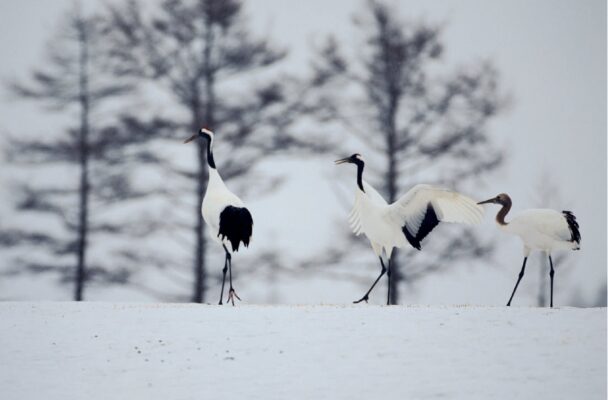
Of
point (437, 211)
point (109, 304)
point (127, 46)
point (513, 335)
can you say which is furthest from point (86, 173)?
point (513, 335)

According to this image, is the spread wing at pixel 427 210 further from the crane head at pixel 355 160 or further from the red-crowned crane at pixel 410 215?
the crane head at pixel 355 160

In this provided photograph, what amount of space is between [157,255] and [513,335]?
1190 cm

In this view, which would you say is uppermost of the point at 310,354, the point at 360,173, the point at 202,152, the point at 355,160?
the point at 202,152

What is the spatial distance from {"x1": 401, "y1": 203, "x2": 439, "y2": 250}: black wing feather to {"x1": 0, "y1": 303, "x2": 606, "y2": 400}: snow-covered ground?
1752mm

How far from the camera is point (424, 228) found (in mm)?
16078

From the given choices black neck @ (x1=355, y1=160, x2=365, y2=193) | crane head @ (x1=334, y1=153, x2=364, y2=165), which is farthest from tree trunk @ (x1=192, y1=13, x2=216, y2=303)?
black neck @ (x1=355, y1=160, x2=365, y2=193)

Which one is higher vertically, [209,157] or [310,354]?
[209,157]

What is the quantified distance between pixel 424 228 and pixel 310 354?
4.59 m

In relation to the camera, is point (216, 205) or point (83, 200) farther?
point (83, 200)

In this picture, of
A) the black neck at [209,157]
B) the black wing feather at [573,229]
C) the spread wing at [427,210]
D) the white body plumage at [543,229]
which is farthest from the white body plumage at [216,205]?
the black wing feather at [573,229]

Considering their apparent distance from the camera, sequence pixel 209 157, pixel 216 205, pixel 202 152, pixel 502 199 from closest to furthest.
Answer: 1. pixel 216 205
2. pixel 502 199
3. pixel 209 157
4. pixel 202 152

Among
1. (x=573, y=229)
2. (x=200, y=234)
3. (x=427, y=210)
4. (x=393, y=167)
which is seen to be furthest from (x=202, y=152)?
(x=573, y=229)

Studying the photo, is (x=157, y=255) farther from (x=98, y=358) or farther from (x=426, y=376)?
(x=426, y=376)

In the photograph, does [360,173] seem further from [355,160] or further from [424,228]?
[424,228]
